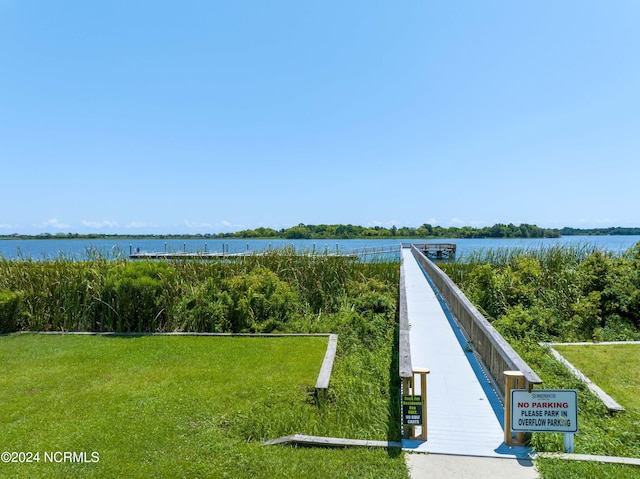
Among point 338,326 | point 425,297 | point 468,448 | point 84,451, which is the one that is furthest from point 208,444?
point 425,297

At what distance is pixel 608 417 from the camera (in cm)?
440

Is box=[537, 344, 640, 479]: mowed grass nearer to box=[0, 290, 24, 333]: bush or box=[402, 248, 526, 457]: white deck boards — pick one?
box=[402, 248, 526, 457]: white deck boards

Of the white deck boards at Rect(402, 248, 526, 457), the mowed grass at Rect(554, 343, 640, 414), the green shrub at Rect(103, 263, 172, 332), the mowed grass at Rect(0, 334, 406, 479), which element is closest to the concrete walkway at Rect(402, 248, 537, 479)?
the white deck boards at Rect(402, 248, 526, 457)

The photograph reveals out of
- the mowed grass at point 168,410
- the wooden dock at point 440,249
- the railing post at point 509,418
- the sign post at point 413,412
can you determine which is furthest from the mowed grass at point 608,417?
the wooden dock at point 440,249

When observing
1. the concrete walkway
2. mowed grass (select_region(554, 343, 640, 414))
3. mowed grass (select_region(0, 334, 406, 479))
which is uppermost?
the concrete walkway

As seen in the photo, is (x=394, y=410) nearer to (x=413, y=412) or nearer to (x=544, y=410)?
(x=413, y=412)

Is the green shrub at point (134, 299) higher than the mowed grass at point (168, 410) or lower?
higher

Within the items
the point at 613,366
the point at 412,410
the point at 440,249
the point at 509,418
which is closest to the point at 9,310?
the point at 412,410

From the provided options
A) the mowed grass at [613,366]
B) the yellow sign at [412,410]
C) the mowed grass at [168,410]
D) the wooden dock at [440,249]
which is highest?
the wooden dock at [440,249]

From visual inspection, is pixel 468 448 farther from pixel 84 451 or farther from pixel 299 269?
pixel 299 269

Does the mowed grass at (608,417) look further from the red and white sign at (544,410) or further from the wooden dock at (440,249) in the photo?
the wooden dock at (440,249)

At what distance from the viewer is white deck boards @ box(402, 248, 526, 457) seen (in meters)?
3.48

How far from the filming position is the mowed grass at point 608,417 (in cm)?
314

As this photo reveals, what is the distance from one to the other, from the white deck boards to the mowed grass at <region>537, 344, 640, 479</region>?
413mm
